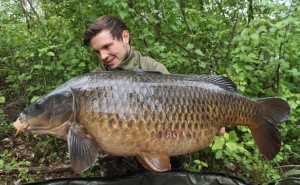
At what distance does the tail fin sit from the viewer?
1.74 meters

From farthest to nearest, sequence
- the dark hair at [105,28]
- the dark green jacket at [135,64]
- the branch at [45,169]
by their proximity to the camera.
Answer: the branch at [45,169]
the dark green jacket at [135,64]
the dark hair at [105,28]

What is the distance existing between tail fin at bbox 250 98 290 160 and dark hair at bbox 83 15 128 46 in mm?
878

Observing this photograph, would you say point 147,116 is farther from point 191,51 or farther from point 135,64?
point 191,51

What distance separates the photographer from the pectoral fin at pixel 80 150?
1432 millimetres

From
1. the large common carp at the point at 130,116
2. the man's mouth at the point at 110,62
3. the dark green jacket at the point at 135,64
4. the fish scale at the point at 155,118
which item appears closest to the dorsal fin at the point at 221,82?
the large common carp at the point at 130,116

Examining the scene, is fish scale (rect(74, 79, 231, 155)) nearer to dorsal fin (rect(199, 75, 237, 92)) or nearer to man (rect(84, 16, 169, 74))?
dorsal fin (rect(199, 75, 237, 92))

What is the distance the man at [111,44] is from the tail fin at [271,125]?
78cm

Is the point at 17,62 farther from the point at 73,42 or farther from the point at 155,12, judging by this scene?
the point at 155,12

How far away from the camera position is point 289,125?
8.98ft

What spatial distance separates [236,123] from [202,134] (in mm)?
228

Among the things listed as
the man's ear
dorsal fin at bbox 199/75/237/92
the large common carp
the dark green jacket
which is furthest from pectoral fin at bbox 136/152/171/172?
the man's ear

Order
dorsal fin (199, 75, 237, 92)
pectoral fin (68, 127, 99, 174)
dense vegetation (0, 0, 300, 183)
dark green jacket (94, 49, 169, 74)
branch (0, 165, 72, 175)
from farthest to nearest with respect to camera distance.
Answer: dense vegetation (0, 0, 300, 183)
branch (0, 165, 72, 175)
dark green jacket (94, 49, 169, 74)
dorsal fin (199, 75, 237, 92)
pectoral fin (68, 127, 99, 174)

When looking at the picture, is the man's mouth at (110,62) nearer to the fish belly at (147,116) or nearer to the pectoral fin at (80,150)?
the fish belly at (147,116)

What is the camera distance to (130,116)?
4.73 ft
